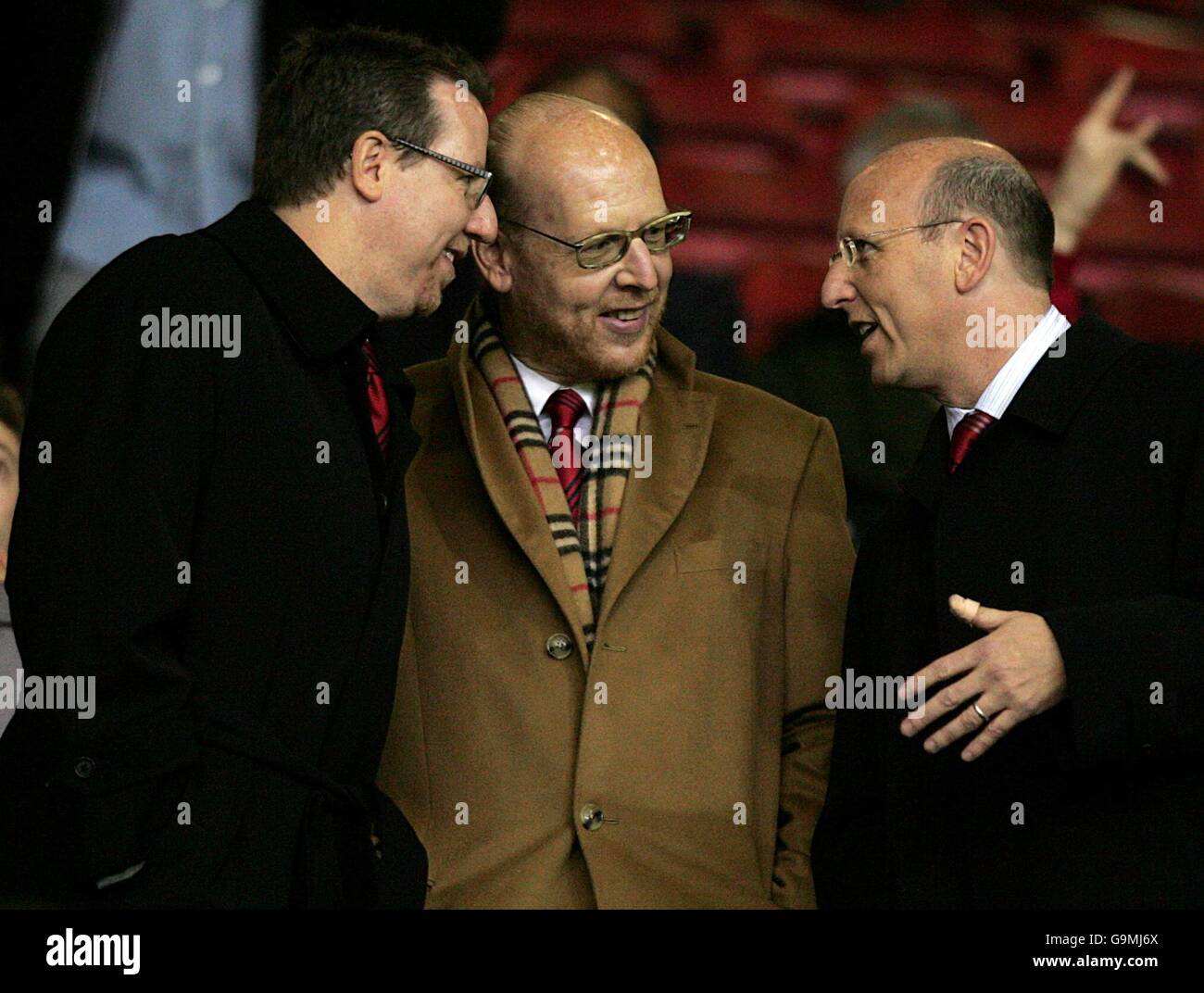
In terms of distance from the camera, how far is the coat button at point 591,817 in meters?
3.08

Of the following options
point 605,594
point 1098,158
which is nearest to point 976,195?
point 605,594

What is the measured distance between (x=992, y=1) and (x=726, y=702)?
99.4 inches

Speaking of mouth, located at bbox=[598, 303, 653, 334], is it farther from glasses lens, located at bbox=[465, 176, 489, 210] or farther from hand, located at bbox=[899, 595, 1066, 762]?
hand, located at bbox=[899, 595, 1066, 762]

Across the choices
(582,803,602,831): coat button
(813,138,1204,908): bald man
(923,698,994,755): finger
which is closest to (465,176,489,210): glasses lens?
(813,138,1204,908): bald man

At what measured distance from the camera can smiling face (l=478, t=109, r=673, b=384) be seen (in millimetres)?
3361

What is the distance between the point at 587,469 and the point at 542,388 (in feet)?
0.66

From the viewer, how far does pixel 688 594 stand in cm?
322

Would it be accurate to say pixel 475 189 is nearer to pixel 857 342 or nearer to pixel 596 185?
pixel 596 185

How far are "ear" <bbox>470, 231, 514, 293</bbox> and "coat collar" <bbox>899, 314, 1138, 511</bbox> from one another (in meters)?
0.95

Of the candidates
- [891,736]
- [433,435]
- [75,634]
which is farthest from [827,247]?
[75,634]

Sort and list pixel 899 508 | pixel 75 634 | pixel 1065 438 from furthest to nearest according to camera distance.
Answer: pixel 899 508 < pixel 1065 438 < pixel 75 634

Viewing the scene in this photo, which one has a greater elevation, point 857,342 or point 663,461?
point 857,342

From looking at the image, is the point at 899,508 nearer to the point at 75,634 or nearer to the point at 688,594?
the point at 688,594

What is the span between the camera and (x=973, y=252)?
10.2 feet
